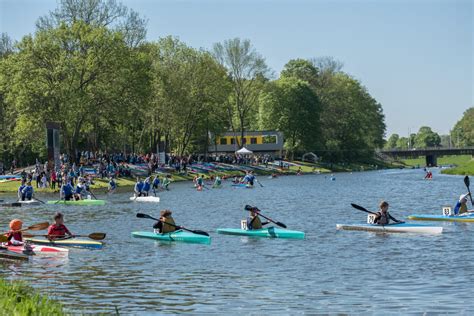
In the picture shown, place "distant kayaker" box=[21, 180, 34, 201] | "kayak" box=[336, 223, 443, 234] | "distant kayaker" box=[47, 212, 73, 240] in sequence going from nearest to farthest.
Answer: "distant kayaker" box=[47, 212, 73, 240] → "kayak" box=[336, 223, 443, 234] → "distant kayaker" box=[21, 180, 34, 201]

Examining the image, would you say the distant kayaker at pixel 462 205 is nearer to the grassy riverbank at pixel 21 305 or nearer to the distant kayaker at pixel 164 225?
the distant kayaker at pixel 164 225

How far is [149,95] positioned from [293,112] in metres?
48.0

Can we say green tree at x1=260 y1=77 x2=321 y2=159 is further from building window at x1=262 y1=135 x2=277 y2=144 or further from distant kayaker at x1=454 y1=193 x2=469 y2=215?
distant kayaker at x1=454 y1=193 x2=469 y2=215

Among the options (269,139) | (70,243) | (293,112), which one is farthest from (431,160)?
(70,243)

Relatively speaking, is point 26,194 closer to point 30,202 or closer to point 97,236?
point 30,202

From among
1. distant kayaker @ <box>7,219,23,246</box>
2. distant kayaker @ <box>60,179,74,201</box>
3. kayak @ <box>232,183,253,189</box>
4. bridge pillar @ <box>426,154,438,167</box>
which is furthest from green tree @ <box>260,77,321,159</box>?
distant kayaker @ <box>7,219,23,246</box>

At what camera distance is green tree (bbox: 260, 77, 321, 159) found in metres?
136

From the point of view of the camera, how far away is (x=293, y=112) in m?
138

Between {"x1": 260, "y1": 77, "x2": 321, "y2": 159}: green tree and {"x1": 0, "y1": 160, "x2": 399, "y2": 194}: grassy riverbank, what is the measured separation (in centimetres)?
474

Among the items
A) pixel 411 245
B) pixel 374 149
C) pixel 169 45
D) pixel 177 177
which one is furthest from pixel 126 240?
pixel 374 149

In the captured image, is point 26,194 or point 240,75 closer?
point 26,194

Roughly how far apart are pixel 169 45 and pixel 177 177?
19960 mm

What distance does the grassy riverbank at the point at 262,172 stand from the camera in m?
76.4

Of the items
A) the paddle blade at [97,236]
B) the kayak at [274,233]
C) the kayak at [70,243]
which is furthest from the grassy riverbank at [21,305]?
the kayak at [274,233]
